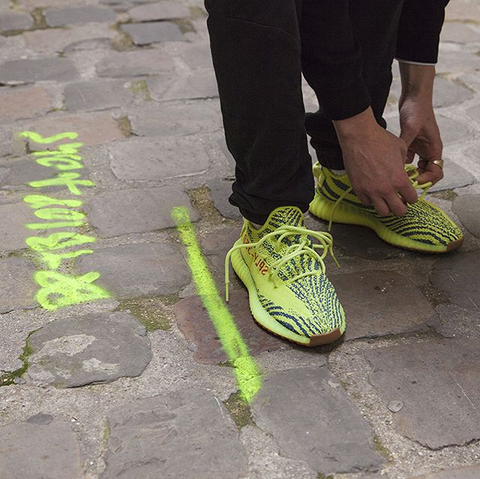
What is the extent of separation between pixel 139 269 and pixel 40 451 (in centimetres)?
59

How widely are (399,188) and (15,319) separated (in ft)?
2.80

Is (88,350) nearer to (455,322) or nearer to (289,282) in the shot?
(289,282)

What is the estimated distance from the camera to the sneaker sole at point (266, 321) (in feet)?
5.10

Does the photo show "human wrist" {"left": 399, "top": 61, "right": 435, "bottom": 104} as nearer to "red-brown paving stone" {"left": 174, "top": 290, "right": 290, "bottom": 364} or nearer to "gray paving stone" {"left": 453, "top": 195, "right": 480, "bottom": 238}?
"gray paving stone" {"left": 453, "top": 195, "right": 480, "bottom": 238}

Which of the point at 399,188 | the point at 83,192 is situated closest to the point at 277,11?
the point at 399,188

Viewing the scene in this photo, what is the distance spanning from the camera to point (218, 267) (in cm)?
185

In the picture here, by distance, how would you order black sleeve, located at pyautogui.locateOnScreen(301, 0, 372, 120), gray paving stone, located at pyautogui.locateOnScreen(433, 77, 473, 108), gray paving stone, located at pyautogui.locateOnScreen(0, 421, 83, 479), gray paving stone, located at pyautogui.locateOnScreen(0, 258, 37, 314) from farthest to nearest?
1. gray paving stone, located at pyautogui.locateOnScreen(433, 77, 473, 108)
2. gray paving stone, located at pyautogui.locateOnScreen(0, 258, 37, 314)
3. black sleeve, located at pyautogui.locateOnScreen(301, 0, 372, 120)
4. gray paving stone, located at pyautogui.locateOnScreen(0, 421, 83, 479)

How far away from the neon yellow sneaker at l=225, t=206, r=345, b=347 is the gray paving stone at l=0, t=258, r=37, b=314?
432 mm

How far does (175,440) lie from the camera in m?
1.33

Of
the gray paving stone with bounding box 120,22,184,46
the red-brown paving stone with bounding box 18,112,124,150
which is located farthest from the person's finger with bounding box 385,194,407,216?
the gray paving stone with bounding box 120,22,184,46

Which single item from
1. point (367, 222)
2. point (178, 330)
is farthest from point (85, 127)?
point (178, 330)

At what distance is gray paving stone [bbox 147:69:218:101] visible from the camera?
2793 millimetres

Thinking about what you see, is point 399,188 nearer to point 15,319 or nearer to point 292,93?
point 292,93

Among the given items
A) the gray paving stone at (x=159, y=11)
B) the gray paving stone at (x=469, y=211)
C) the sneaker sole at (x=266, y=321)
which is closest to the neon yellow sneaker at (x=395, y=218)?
the gray paving stone at (x=469, y=211)
